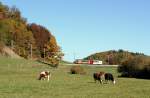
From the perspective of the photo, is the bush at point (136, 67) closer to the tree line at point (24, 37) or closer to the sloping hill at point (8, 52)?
the sloping hill at point (8, 52)

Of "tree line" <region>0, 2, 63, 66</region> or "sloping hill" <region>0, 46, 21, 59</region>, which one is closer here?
"sloping hill" <region>0, 46, 21, 59</region>

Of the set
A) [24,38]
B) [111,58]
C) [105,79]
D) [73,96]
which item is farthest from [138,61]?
[111,58]

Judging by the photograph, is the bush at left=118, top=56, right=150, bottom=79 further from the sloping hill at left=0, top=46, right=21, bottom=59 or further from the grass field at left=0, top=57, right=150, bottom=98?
the sloping hill at left=0, top=46, right=21, bottom=59

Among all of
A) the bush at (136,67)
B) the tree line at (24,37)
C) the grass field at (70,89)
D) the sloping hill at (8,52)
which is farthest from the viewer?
the tree line at (24,37)

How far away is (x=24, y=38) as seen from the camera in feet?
466

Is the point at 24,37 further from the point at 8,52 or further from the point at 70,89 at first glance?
the point at 70,89

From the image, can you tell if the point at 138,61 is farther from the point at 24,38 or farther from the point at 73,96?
the point at 24,38

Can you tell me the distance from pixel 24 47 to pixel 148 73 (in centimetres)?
7321

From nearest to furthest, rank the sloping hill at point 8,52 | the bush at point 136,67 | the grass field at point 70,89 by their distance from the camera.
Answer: the grass field at point 70,89
the bush at point 136,67
the sloping hill at point 8,52

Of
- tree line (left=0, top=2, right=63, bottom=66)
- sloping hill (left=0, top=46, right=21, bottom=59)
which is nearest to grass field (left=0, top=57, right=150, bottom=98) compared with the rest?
sloping hill (left=0, top=46, right=21, bottom=59)

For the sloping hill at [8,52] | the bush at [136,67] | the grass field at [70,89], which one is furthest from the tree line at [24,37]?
the grass field at [70,89]

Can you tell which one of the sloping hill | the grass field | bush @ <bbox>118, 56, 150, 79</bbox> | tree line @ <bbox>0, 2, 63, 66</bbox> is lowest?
the grass field

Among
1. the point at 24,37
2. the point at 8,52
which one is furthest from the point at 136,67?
the point at 24,37

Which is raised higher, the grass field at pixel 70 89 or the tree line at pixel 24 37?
the tree line at pixel 24 37
